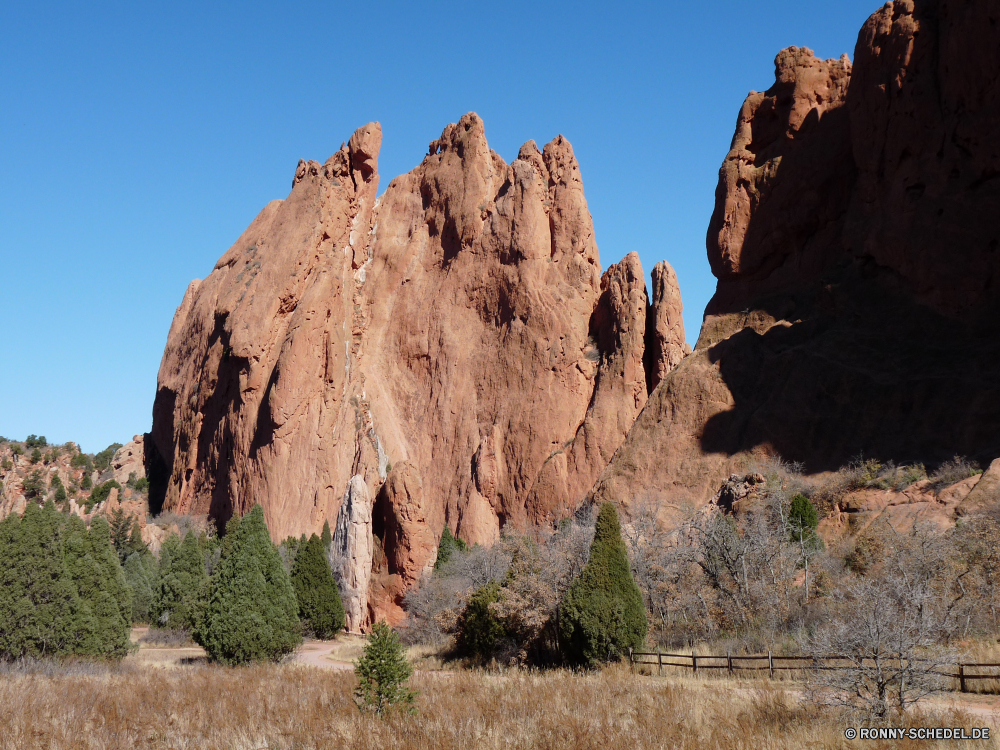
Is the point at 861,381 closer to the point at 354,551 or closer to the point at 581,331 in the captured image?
the point at 581,331

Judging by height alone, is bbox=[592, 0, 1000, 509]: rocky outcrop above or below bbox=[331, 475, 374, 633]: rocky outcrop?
above

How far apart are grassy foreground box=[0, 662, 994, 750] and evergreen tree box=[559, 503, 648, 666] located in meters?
0.94

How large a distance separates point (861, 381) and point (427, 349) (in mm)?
33505

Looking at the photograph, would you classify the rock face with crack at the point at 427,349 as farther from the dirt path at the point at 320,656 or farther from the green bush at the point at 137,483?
the dirt path at the point at 320,656

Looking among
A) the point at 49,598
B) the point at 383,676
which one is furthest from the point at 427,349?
the point at 383,676

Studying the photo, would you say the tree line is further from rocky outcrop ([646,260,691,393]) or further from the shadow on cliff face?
rocky outcrop ([646,260,691,393])

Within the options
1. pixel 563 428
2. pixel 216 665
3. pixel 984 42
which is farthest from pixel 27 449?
pixel 984 42

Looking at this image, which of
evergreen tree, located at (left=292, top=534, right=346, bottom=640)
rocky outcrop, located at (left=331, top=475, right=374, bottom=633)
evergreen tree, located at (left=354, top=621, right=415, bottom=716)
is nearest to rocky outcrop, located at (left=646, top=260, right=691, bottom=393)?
rocky outcrop, located at (left=331, top=475, right=374, bottom=633)

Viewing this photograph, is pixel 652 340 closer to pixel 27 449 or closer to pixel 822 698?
pixel 822 698

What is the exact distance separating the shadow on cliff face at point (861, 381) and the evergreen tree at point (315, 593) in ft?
66.9

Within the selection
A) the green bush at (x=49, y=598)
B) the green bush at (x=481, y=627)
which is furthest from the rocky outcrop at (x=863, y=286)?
the green bush at (x=49, y=598)

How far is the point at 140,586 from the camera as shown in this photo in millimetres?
45500

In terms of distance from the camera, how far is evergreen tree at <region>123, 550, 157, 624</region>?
148 ft

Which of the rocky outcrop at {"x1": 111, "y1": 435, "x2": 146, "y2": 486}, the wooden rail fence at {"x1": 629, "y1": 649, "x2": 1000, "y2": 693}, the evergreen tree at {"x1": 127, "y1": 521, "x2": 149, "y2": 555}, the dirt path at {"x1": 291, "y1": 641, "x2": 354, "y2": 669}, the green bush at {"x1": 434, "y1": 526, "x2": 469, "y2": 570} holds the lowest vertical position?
the dirt path at {"x1": 291, "y1": 641, "x2": 354, "y2": 669}
